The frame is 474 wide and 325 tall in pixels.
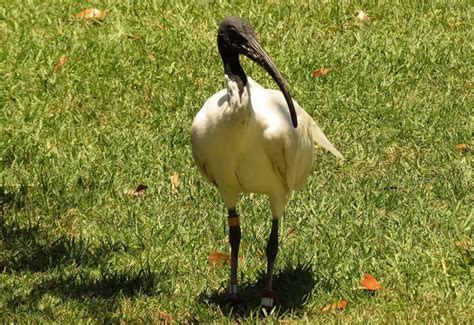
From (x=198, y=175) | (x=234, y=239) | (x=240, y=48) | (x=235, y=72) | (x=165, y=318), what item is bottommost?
(x=165, y=318)

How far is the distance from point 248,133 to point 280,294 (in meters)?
1.03

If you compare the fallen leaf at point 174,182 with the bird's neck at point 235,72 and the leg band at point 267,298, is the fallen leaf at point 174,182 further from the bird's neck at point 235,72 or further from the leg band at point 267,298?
the bird's neck at point 235,72

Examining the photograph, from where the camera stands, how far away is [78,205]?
689 centimetres

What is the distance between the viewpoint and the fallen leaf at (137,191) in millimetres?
7055

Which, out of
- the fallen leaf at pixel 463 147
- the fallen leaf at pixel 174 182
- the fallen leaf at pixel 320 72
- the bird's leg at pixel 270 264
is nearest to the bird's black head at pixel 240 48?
the bird's leg at pixel 270 264

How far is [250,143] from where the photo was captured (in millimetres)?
5289

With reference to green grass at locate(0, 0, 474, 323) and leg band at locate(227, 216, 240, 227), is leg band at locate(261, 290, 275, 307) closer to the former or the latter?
green grass at locate(0, 0, 474, 323)

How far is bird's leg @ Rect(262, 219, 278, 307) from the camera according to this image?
562 centimetres

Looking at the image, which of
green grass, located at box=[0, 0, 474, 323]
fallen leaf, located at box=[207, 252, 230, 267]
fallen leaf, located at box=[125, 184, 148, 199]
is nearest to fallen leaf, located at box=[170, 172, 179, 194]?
green grass, located at box=[0, 0, 474, 323]

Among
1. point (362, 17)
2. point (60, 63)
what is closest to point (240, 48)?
point (60, 63)

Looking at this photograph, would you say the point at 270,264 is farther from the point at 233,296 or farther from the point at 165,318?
the point at 165,318

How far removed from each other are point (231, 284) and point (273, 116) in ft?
3.11

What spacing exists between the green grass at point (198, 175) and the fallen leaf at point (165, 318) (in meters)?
0.04

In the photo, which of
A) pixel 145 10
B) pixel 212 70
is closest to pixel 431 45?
pixel 212 70
